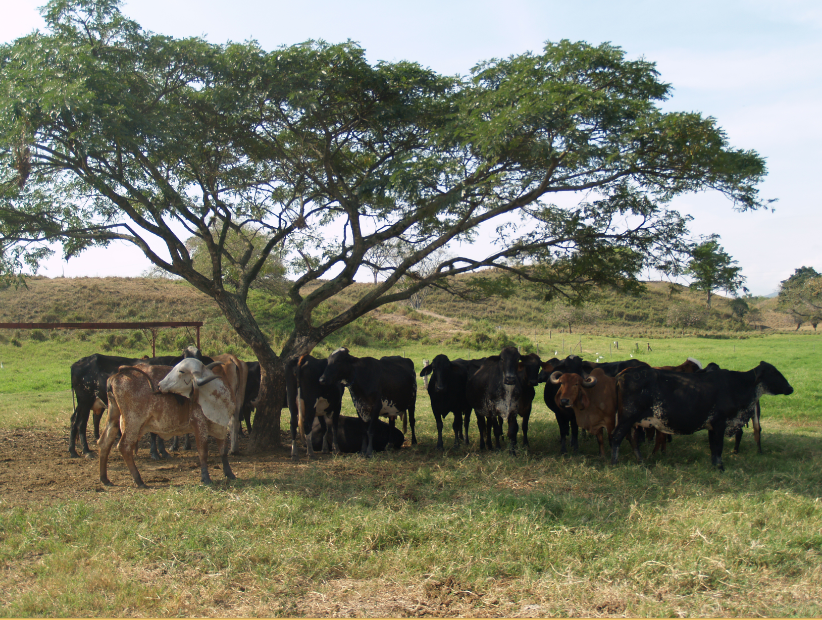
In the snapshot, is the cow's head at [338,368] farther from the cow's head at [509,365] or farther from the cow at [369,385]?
the cow's head at [509,365]

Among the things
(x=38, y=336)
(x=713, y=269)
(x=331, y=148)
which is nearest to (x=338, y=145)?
(x=331, y=148)

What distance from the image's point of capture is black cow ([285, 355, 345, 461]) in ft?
32.4

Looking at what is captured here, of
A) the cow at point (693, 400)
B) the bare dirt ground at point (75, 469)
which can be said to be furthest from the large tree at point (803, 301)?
the bare dirt ground at point (75, 469)

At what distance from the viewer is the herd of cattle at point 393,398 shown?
768 centimetres

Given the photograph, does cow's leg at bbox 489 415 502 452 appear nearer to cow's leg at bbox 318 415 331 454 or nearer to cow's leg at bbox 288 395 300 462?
cow's leg at bbox 318 415 331 454

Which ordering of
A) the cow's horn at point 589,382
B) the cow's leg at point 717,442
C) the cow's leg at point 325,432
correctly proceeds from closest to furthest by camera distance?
the cow's leg at point 717,442 → the cow's horn at point 589,382 → the cow's leg at point 325,432

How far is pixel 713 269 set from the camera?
9391mm

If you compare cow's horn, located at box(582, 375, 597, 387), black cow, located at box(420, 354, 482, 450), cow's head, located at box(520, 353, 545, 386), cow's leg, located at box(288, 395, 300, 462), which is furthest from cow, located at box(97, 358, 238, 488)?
cow's horn, located at box(582, 375, 597, 387)

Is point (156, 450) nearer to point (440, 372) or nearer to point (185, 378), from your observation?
point (185, 378)

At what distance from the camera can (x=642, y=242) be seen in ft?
32.9

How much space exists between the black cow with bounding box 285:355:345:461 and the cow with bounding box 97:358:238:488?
1949mm

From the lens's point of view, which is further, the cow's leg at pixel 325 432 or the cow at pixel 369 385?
the cow's leg at pixel 325 432

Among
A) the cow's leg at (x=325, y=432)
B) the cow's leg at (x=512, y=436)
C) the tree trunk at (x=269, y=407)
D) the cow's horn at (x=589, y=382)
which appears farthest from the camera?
the cow's leg at (x=325, y=432)

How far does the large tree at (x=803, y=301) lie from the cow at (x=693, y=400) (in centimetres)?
5853
